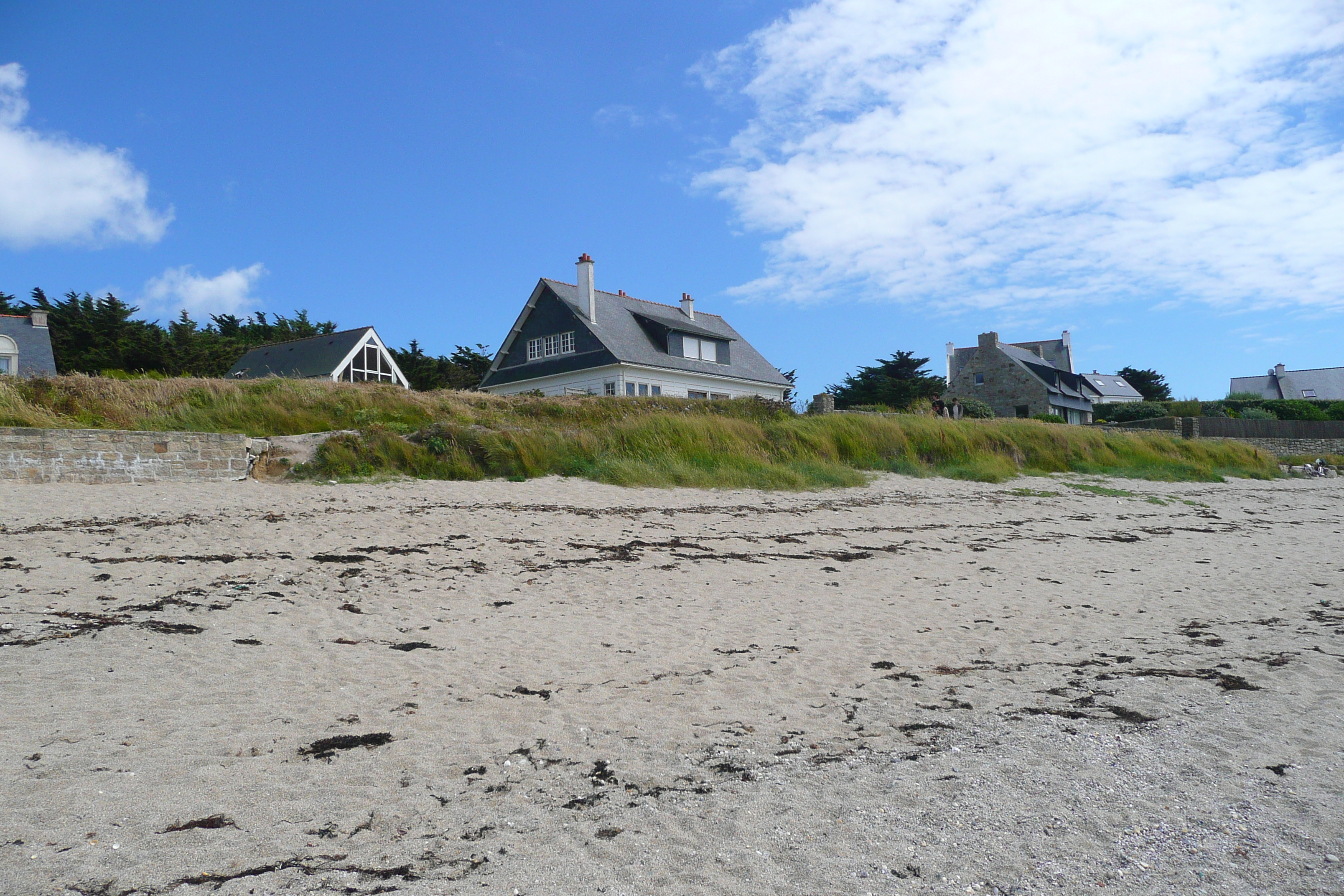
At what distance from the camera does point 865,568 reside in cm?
877

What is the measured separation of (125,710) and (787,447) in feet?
41.5

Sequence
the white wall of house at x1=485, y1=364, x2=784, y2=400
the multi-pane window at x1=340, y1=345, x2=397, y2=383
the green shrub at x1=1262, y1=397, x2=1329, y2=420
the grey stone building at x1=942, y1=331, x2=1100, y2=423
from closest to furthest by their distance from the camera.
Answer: the white wall of house at x1=485, y1=364, x2=784, y2=400, the multi-pane window at x1=340, y1=345, x2=397, y2=383, the green shrub at x1=1262, y1=397, x2=1329, y2=420, the grey stone building at x1=942, y1=331, x2=1100, y2=423

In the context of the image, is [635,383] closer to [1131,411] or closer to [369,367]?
[369,367]

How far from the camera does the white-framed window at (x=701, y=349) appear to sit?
3041 centimetres

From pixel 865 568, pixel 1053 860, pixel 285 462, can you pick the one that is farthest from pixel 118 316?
pixel 1053 860

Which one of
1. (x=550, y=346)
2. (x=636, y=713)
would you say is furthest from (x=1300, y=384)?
(x=636, y=713)

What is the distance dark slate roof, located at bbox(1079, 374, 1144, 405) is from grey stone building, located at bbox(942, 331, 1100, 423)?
4224mm

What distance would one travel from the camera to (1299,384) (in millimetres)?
57656

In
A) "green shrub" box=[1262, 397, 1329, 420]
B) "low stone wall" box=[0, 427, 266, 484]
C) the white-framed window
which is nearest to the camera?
"low stone wall" box=[0, 427, 266, 484]

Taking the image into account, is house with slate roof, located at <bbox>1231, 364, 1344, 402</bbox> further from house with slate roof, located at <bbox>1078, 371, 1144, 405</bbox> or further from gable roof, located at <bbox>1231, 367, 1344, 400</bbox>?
house with slate roof, located at <bbox>1078, 371, 1144, 405</bbox>

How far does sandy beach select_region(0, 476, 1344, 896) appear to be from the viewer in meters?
2.95

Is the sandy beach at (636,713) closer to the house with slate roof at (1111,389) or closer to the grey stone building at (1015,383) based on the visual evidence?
the grey stone building at (1015,383)

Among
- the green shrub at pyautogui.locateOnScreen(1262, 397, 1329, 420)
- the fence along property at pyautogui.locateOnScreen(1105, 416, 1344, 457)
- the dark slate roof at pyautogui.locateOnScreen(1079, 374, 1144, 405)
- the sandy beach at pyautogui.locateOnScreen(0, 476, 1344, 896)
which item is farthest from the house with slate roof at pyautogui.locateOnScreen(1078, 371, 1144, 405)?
the sandy beach at pyautogui.locateOnScreen(0, 476, 1344, 896)

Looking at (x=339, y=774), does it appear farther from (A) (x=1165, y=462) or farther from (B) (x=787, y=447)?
(A) (x=1165, y=462)
